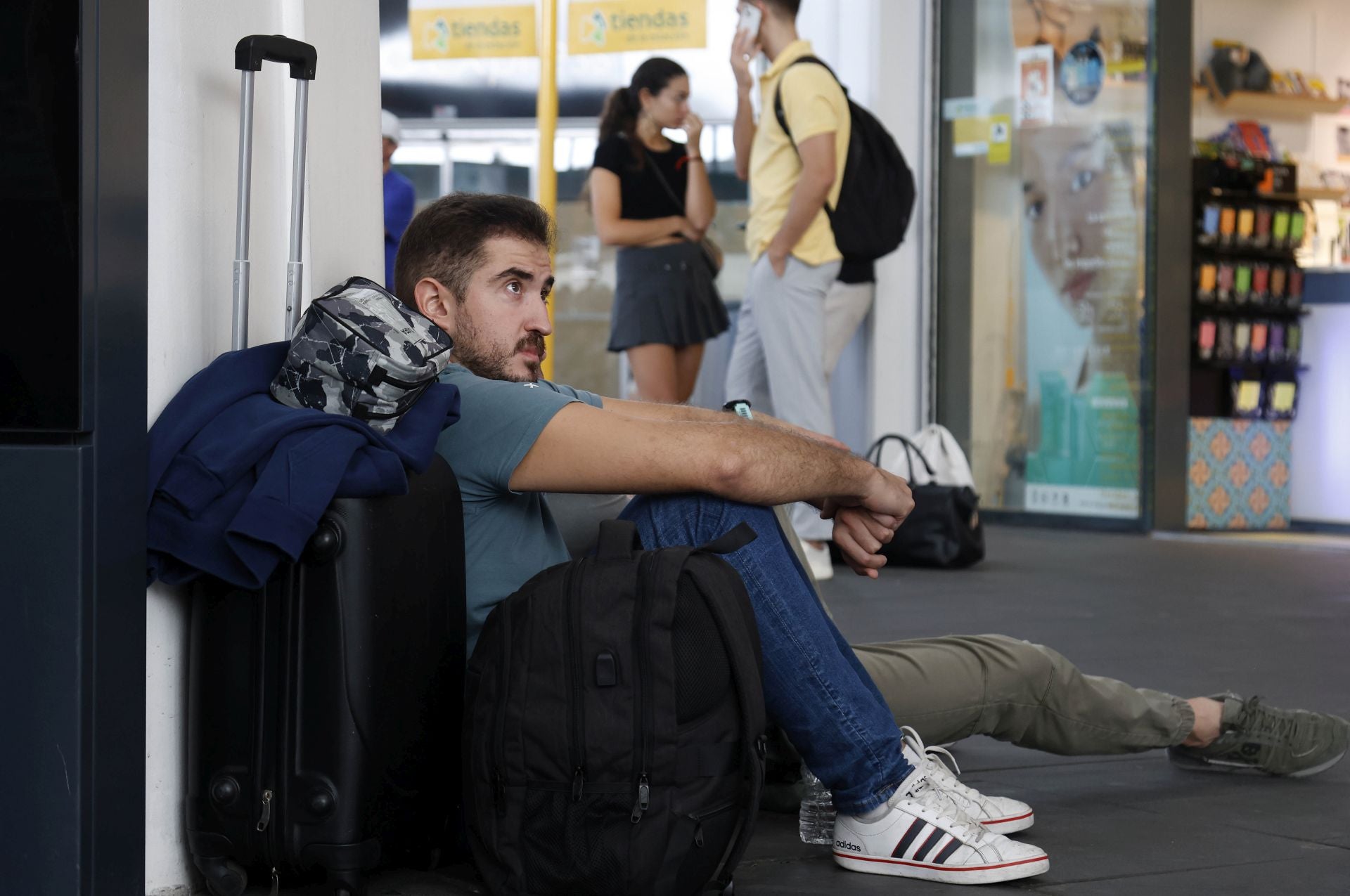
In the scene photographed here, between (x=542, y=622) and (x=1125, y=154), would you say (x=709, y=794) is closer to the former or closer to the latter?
(x=542, y=622)

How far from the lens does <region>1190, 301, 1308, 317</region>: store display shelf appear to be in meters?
9.02

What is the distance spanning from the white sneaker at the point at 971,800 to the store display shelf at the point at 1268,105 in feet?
27.4

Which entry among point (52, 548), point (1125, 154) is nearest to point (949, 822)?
point (52, 548)

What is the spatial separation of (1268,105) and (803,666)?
30.2 ft

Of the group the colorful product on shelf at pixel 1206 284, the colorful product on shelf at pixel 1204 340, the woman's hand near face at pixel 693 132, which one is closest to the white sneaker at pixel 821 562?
the woman's hand near face at pixel 693 132

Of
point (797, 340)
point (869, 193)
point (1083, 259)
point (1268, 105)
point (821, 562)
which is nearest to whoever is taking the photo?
point (821, 562)

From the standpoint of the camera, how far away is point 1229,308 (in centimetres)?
912

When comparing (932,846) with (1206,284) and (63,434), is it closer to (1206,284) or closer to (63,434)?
(63,434)

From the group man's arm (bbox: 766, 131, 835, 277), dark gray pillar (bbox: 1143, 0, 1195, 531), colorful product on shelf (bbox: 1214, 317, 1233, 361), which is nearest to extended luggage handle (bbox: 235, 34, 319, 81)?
man's arm (bbox: 766, 131, 835, 277)

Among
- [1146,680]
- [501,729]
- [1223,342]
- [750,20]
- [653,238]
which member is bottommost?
[1146,680]

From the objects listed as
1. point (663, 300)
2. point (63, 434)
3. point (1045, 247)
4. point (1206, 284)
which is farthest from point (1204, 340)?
point (63, 434)

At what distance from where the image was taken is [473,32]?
33.2ft

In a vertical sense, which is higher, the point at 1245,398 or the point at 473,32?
the point at 473,32

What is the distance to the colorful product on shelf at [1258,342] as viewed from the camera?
926cm
